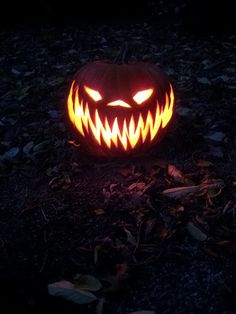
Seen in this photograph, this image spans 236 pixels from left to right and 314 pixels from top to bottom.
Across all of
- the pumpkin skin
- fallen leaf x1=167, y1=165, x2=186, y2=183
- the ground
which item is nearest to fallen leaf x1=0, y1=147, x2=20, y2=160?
the ground

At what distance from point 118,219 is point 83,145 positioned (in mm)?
713

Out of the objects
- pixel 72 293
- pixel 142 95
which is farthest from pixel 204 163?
pixel 72 293

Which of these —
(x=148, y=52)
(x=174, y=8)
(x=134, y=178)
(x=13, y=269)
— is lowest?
(x=13, y=269)

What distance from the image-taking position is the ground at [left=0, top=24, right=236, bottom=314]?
200 centimetres

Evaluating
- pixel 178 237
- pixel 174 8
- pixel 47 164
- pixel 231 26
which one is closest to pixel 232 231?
pixel 178 237

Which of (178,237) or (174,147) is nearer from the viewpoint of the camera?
(178,237)

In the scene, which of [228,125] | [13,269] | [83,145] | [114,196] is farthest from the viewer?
[228,125]

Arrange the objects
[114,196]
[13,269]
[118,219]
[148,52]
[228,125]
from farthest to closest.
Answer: [148,52] → [228,125] → [114,196] → [118,219] → [13,269]

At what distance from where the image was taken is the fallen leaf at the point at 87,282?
6.58 ft

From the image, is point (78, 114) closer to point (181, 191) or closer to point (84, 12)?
point (181, 191)

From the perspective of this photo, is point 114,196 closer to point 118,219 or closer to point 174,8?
point 118,219

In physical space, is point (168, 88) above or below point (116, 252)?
above

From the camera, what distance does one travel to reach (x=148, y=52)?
4.76 metres

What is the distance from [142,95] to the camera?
2.51 m
